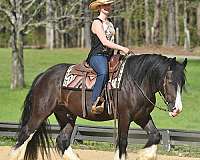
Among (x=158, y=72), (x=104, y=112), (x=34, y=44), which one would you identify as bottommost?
(x=34, y=44)

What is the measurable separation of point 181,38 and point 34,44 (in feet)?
52.3

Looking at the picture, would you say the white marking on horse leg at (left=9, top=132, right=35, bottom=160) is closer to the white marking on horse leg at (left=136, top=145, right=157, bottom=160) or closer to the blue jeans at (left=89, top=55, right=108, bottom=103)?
the blue jeans at (left=89, top=55, right=108, bottom=103)

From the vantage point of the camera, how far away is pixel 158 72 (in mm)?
7480

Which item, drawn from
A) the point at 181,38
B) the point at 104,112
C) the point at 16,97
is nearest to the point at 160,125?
the point at 16,97

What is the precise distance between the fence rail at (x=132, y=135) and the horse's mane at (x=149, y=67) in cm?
309

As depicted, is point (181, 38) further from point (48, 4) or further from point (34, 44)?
point (48, 4)

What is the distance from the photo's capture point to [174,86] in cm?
724

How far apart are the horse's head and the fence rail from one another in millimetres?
3401

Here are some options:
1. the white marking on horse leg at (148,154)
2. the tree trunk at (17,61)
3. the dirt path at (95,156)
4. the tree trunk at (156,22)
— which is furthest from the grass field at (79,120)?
the tree trunk at (156,22)

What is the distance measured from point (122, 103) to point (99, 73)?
0.55 metres

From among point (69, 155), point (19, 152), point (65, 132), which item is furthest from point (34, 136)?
point (69, 155)

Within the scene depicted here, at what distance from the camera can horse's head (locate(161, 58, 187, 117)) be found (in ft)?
23.4

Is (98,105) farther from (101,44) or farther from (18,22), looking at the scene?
(18,22)

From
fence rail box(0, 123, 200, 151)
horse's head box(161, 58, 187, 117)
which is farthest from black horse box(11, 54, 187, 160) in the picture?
fence rail box(0, 123, 200, 151)
